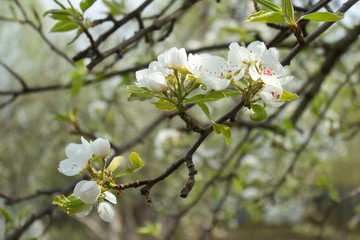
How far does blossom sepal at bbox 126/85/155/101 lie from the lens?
28.8 inches

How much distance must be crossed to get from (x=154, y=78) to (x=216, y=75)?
15 centimetres

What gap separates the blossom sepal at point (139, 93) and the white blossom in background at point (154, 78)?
0.05 ft

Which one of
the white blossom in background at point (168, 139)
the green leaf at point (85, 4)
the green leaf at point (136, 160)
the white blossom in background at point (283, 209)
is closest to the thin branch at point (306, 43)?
the green leaf at point (136, 160)

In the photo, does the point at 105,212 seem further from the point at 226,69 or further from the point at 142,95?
the point at 226,69

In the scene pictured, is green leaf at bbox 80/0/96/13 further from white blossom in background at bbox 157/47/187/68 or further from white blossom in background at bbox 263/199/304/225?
white blossom in background at bbox 263/199/304/225

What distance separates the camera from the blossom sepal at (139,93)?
73cm

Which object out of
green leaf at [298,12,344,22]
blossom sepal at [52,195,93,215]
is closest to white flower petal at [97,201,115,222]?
blossom sepal at [52,195,93,215]

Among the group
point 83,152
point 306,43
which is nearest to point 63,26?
point 83,152

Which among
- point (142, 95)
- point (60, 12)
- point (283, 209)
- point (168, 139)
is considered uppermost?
point (60, 12)

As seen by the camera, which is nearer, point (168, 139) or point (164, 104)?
point (164, 104)

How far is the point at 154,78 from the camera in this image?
67 centimetres

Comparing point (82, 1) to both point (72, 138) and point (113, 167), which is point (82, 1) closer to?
point (113, 167)

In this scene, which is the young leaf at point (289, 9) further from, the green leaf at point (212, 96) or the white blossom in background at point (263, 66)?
the green leaf at point (212, 96)

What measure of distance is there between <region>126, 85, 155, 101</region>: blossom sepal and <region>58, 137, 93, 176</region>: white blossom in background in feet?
0.49
